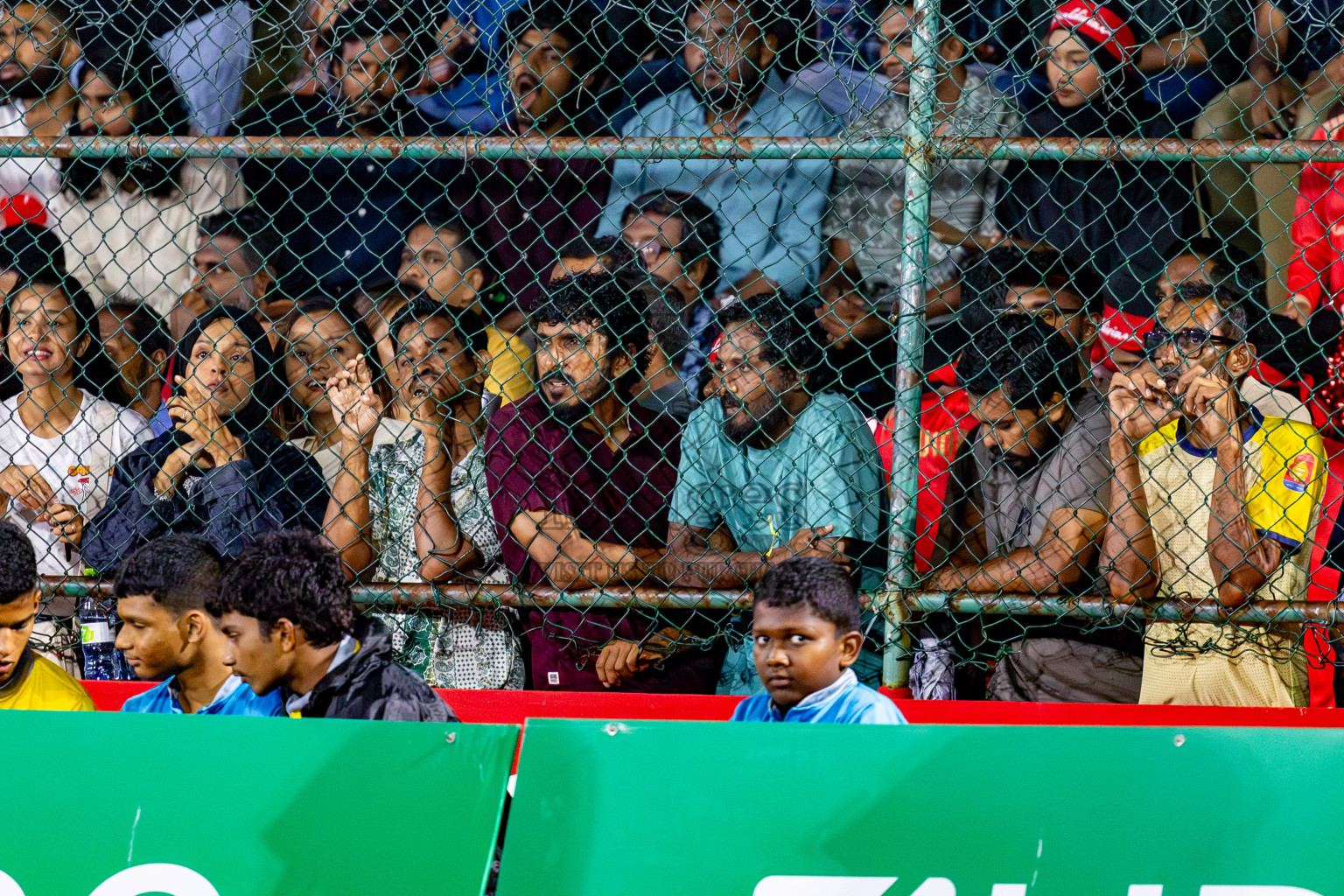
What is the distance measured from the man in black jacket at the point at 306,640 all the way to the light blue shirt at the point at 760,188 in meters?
1.44

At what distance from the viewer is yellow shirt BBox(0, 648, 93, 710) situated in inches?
100.0

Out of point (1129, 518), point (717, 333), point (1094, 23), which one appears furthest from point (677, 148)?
point (1129, 518)

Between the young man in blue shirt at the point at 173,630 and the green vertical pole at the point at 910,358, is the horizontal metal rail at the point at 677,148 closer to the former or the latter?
the green vertical pole at the point at 910,358

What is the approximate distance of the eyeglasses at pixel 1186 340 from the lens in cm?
296

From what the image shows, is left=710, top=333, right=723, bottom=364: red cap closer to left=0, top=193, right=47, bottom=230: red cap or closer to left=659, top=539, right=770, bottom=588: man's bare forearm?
left=659, top=539, right=770, bottom=588: man's bare forearm

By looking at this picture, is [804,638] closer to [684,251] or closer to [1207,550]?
[1207,550]

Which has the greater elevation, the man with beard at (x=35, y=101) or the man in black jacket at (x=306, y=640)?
the man with beard at (x=35, y=101)

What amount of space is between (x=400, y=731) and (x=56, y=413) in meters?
2.28

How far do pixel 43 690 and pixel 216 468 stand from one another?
918 mm

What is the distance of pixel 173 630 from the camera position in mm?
2785

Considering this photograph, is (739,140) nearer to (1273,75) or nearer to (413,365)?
(413,365)

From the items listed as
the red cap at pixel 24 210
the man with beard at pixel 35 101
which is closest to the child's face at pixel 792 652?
the man with beard at pixel 35 101

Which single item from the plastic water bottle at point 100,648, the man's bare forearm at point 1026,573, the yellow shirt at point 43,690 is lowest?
the yellow shirt at point 43,690

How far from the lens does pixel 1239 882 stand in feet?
6.13
